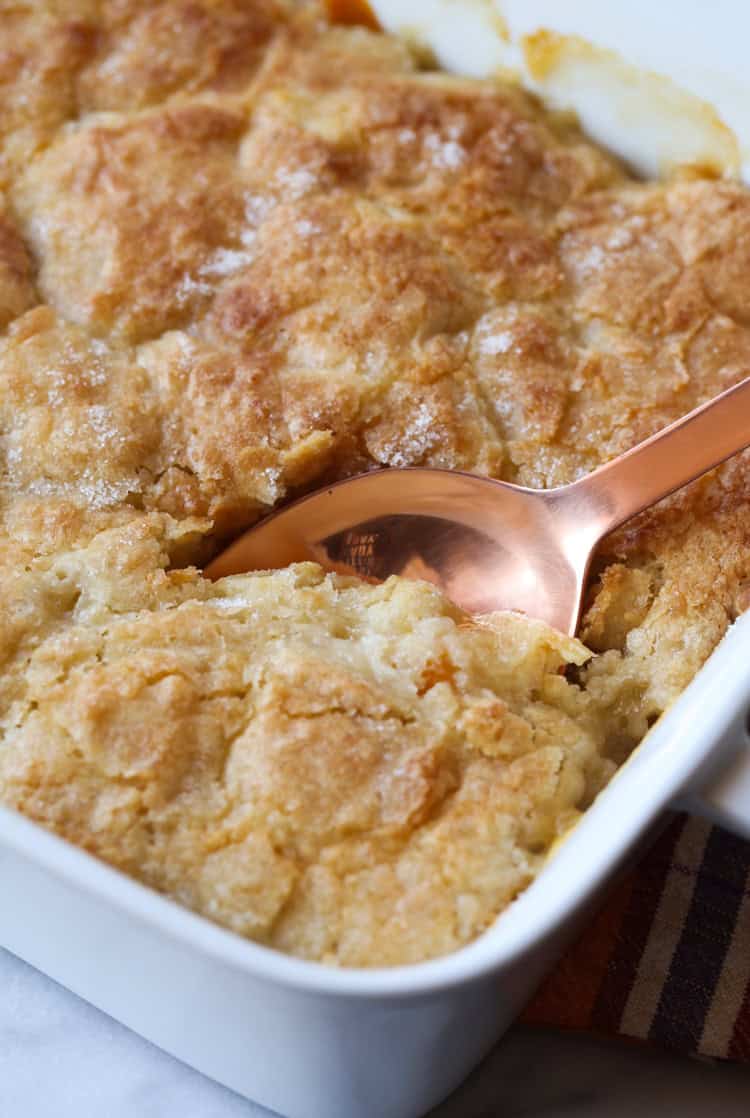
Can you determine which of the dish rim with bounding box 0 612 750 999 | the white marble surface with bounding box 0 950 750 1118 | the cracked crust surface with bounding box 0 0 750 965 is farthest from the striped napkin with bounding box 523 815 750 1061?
the dish rim with bounding box 0 612 750 999

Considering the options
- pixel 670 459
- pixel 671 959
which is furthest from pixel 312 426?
pixel 671 959

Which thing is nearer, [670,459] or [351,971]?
[351,971]

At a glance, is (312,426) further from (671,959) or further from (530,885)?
(671,959)

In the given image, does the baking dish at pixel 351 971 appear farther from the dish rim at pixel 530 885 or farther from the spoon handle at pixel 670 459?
the spoon handle at pixel 670 459

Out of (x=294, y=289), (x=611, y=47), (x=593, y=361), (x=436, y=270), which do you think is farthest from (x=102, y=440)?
(x=611, y=47)

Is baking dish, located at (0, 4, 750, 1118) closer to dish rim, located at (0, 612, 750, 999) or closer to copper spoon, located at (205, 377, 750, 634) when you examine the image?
dish rim, located at (0, 612, 750, 999)

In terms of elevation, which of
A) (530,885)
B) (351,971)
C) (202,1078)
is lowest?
(202,1078)
